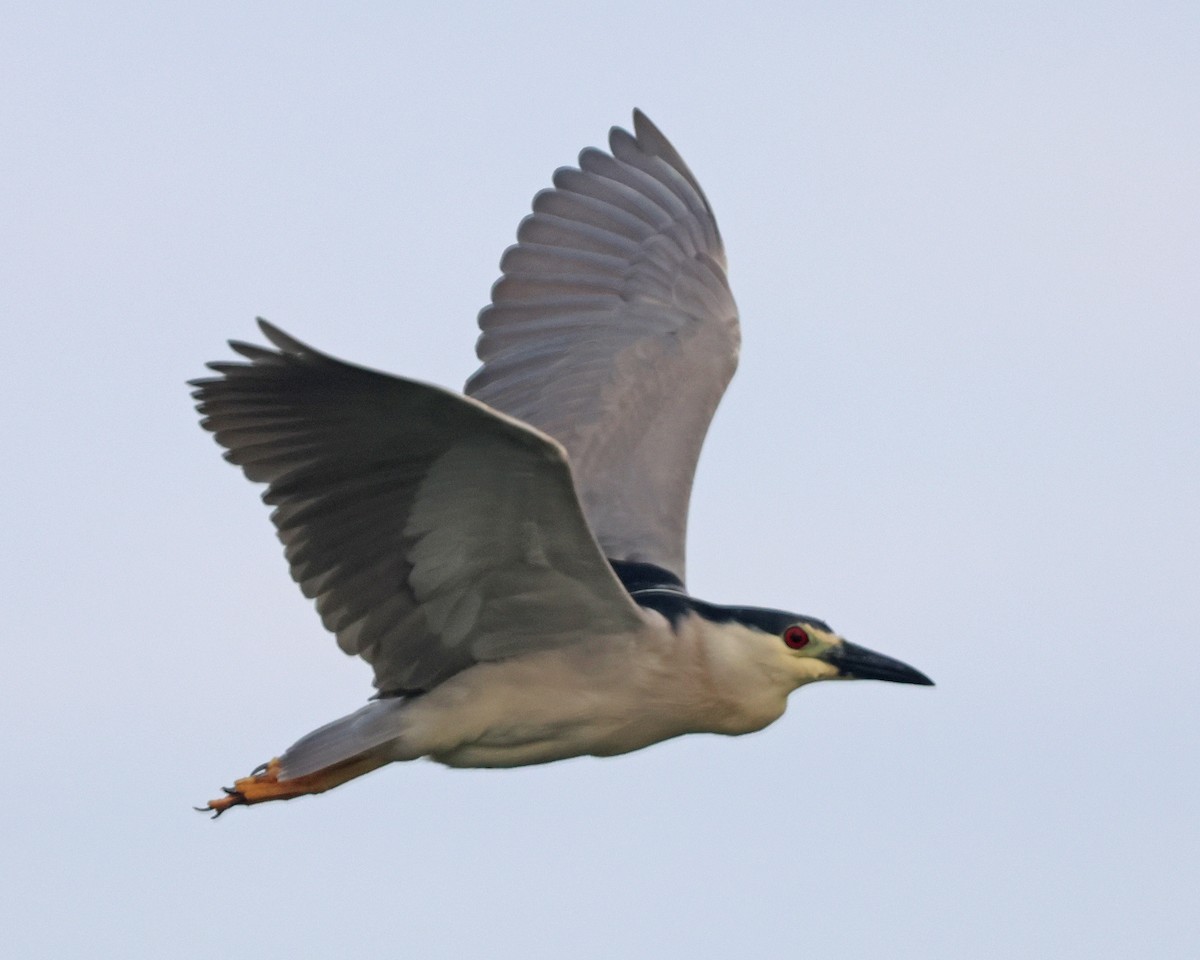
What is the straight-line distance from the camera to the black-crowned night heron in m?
7.96

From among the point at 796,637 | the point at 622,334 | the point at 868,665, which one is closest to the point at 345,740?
the point at 796,637

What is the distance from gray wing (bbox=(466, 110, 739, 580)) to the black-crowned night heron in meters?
0.02

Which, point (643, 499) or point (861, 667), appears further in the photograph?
point (643, 499)

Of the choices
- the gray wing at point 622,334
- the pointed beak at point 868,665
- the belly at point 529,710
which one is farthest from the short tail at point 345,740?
the pointed beak at point 868,665

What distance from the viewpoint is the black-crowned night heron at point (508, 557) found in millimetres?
7957

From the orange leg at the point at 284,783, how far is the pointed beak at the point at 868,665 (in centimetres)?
190

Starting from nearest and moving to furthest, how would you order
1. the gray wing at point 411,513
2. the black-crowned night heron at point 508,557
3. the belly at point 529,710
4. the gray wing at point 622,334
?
the gray wing at point 411,513 < the black-crowned night heron at point 508,557 < the belly at point 529,710 < the gray wing at point 622,334

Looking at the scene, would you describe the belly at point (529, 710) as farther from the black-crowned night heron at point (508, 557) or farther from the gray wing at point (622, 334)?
the gray wing at point (622, 334)

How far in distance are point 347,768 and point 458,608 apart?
86cm

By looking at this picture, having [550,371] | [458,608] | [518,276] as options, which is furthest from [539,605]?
[518,276]

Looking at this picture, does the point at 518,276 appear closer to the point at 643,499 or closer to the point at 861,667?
the point at 643,499

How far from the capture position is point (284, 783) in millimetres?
9180

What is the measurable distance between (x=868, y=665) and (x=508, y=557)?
166 centimetres

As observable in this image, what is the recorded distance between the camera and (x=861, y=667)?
9.28m
